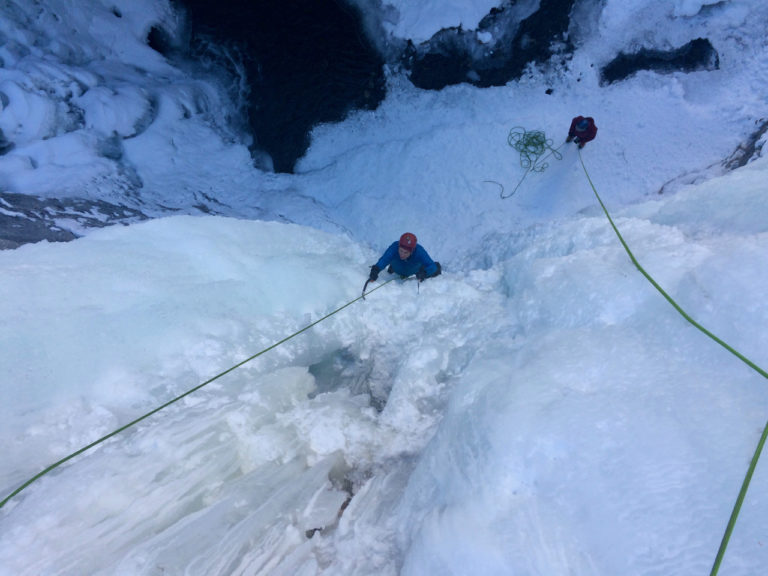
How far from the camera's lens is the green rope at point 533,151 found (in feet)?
17.6

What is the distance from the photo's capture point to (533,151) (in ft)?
17.7

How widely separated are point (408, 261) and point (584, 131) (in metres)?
2.88

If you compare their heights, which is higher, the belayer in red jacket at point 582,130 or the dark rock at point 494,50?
the dark rock at point 494,50

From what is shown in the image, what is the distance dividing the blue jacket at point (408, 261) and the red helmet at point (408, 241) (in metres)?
0.25

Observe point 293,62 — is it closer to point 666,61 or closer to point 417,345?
point 666,61

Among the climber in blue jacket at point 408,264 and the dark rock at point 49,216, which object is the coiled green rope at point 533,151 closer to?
the climber in blue jacket at point 408,264

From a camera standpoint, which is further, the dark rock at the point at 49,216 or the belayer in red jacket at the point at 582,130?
the belayer in red jacket at the point at 582,130

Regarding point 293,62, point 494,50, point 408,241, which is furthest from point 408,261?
point 293,62

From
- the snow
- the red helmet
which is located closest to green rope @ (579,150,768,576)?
the snow

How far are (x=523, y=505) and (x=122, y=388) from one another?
2584mm

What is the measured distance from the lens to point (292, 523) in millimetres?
2314

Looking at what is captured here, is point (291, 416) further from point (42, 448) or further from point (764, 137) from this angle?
point (764, 137)

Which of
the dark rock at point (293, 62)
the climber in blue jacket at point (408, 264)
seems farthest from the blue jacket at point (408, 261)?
the dark rock at point (293, 62)

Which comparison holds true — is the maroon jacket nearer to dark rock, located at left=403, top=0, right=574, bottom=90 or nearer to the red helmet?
dark rock, located at left=403, top=0, right=574, bottom=90
